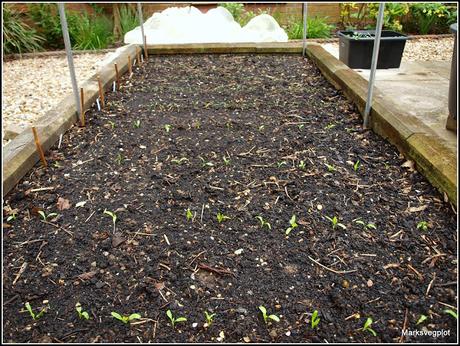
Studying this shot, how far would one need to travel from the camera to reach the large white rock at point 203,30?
4961 mm

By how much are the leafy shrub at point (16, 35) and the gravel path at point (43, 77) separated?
28 cm

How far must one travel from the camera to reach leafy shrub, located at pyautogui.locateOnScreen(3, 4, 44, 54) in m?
5.10

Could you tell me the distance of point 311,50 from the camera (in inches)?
152

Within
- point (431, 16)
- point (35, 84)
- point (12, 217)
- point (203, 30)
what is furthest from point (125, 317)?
point (431, 16)

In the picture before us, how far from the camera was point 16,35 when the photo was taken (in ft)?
17.1

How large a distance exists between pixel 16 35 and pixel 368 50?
4.58m

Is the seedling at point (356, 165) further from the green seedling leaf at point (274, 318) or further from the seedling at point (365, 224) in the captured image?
the green seedling leaf at point (274, 318)

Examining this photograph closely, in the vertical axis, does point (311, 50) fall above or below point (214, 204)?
above

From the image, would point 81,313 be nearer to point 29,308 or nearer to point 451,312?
point 29,308

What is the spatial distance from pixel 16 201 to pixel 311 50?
10.2 ft

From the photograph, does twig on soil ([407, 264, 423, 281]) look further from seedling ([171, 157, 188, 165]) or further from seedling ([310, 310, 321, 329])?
seedling ([171, 157, 188, 165])

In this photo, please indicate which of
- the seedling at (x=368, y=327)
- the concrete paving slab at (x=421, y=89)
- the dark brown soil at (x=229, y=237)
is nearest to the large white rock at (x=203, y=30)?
the concrete paving slab at (x=421, y=89)

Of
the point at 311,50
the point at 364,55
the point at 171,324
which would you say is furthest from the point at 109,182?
the point at 364,55

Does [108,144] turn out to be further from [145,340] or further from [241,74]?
[241,74]
